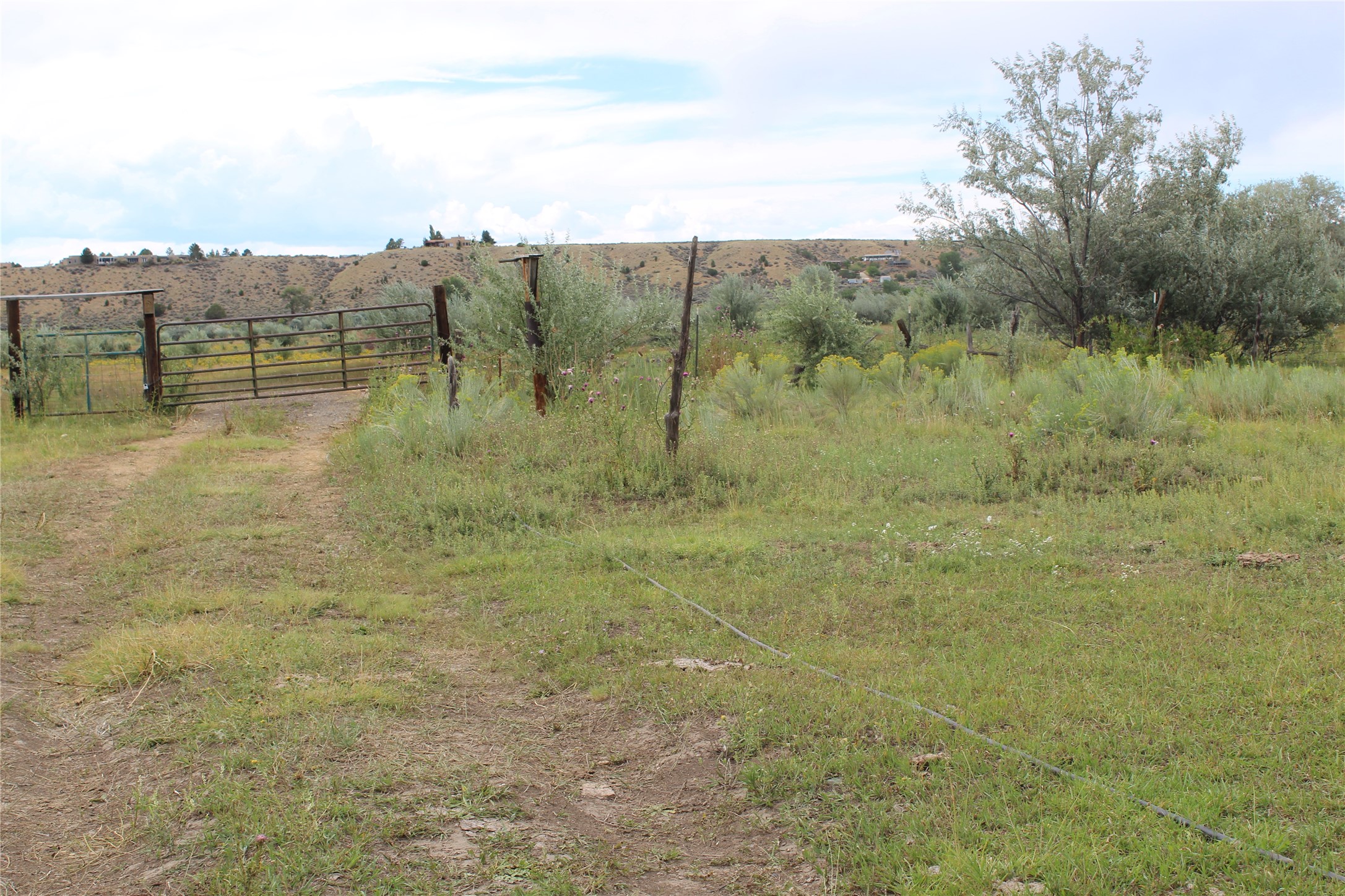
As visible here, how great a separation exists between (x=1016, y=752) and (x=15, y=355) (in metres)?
16.3

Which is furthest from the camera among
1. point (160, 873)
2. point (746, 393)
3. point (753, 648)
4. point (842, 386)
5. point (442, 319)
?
point (442, 319)

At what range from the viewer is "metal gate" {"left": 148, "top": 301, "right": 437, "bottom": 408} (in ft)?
53.0

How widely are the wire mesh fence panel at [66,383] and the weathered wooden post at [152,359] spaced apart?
103mm

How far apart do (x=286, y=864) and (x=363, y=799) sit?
18.0 inches

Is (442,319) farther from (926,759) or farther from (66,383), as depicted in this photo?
(926,759)

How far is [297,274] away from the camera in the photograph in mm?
58281

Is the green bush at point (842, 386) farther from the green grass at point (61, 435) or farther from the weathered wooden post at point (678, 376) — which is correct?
the green grass at point (61, 435)

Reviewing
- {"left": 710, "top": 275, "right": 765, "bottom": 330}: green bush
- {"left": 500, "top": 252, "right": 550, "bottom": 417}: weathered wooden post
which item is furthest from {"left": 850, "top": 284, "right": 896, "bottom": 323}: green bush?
{"left": 500, "top": 252, "right": 550, "bottom": 417}: weathered wooden post

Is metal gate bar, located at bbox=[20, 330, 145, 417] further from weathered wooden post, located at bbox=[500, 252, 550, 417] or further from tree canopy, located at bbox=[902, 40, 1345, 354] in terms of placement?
tree canopy, located at bbox=[902, 40, 1345, 354]

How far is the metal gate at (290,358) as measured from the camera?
1614 centimetres

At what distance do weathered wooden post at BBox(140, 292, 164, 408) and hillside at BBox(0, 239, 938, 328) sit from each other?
26777mm

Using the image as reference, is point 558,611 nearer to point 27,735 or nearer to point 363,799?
point 363,799

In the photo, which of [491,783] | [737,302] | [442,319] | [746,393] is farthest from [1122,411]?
[737,302]

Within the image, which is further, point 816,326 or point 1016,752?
point 816,326
